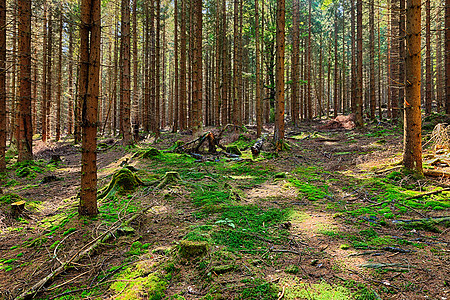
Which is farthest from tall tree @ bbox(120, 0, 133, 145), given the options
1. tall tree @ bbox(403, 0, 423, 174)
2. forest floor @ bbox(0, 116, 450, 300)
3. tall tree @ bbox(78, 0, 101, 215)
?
tall tree @ bbox(403, 0, 423, 174)

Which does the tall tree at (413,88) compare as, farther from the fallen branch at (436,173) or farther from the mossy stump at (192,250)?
the mossy stump at (192,250)

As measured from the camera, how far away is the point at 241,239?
376cm

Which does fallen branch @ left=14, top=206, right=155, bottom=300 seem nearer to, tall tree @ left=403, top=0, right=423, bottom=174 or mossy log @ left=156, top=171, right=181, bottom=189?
mossy log @ left=156, top=171, right=181, bottom=189

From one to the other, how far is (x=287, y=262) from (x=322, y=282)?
1.69ft

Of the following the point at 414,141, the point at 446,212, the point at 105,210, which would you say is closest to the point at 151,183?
the point at 105,210

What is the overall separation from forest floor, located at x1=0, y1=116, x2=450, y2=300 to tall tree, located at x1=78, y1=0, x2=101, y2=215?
88 cm

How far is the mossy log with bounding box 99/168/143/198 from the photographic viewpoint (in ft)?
19.8

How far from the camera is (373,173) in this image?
7.20m

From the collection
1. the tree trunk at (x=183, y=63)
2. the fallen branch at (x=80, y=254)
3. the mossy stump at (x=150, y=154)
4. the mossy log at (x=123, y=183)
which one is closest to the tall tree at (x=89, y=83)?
the fallen branch at (x=80, y=254)

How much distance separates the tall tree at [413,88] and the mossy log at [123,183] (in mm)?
6689

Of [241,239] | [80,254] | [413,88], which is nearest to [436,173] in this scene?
[413,88]

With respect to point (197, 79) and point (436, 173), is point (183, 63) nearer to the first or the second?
point (197, 79)

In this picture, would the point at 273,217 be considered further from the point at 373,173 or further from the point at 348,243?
the point at 373,173

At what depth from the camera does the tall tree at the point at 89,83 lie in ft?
14.2
